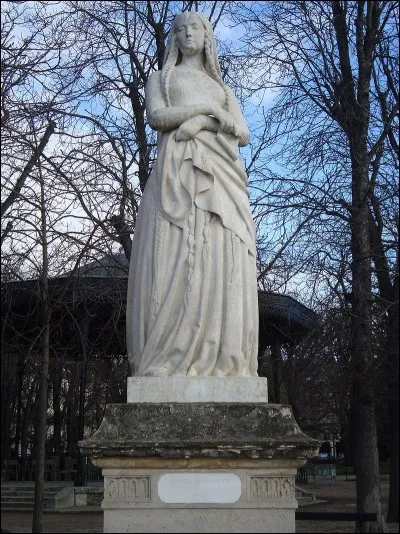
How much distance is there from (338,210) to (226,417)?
895cm

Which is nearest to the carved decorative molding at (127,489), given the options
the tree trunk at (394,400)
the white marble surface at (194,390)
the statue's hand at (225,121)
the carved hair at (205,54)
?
the white marble surface at (194,390)

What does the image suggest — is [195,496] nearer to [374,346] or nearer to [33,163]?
[33,163]

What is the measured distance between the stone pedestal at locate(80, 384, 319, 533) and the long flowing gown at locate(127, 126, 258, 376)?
48cm

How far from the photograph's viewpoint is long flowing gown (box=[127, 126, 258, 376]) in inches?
232

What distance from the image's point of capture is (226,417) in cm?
558

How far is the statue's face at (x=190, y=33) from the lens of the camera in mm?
6562

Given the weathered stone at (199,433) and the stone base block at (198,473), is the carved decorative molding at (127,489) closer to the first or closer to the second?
the stone base block at (198,473)

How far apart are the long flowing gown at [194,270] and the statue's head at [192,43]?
60 cm

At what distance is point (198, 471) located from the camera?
546cm

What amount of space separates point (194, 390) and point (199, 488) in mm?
650

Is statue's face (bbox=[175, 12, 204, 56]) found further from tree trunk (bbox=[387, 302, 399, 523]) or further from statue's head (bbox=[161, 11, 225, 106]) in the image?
tree trunk (bbox=[387, 302, 399, 523])

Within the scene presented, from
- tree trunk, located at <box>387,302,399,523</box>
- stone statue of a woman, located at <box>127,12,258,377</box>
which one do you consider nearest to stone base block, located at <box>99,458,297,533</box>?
stone statue of a woman, located at <box>127,12,258,377</box>

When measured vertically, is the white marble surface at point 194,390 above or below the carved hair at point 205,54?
below

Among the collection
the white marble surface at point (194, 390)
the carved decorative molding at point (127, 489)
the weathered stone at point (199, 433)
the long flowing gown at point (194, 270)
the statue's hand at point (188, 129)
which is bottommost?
the carved decorative molding at point (127, 489)
